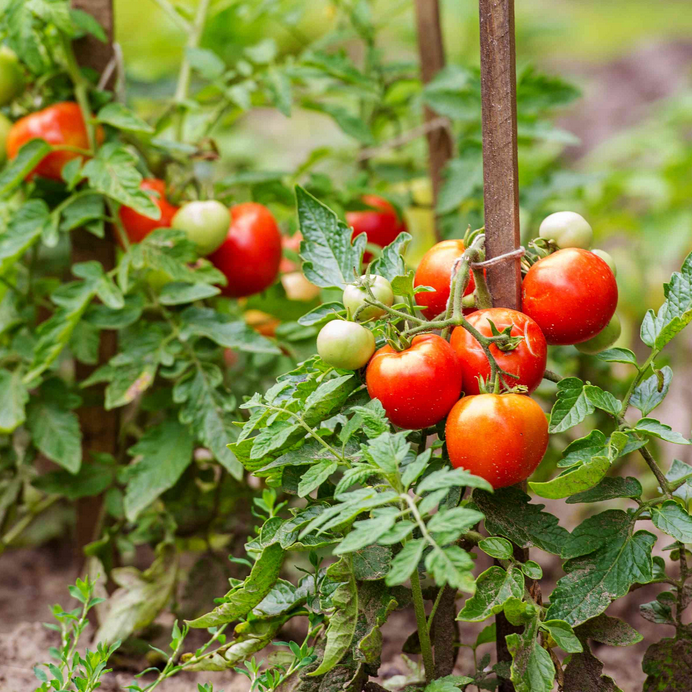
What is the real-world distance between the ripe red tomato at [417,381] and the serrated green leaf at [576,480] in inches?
4.0

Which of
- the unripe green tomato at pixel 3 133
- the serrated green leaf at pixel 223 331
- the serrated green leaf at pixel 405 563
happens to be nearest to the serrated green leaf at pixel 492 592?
the serrated green leaf at pixel 405 563

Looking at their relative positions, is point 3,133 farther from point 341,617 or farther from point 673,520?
point 673,520

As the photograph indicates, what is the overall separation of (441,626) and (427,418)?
8.8 inches

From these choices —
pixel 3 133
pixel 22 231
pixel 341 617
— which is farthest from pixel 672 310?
pixel 3 133

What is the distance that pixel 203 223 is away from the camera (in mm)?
979

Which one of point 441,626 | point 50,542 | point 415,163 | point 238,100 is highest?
point 238,100

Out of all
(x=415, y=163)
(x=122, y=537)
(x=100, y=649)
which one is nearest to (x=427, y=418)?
(x=100, y=649)

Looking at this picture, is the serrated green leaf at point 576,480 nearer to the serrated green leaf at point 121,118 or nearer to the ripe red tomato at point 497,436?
the ripe red tomato at point 497,436

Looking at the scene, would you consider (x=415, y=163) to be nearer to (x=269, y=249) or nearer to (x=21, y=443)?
(x=269, y=249)

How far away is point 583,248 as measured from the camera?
693mm

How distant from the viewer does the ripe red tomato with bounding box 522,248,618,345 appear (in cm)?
63

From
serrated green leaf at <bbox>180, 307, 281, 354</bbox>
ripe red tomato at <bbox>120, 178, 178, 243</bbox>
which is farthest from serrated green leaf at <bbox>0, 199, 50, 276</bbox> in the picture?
serrated green leaf at <bbox>180, 307, 281, 354</bbox>

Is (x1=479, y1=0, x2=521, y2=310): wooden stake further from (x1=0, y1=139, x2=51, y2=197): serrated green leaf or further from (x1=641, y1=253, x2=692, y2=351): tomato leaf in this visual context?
(x1=0, y1=139, x2=51, y2=197): serrated green leaf

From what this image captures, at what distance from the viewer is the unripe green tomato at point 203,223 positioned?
98cm
